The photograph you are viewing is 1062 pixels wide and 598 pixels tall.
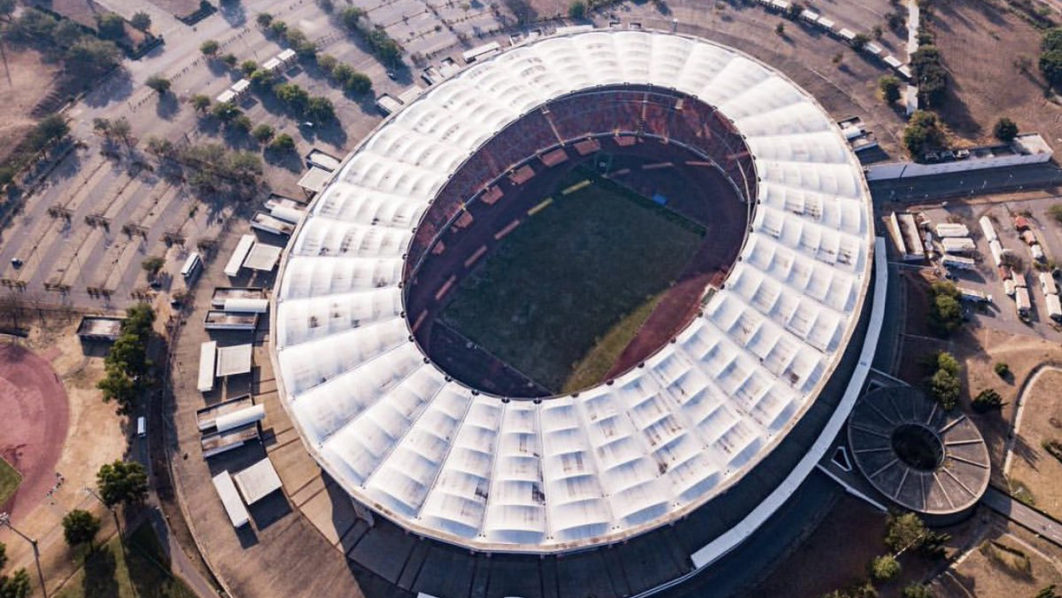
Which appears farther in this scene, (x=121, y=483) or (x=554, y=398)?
(x=554, y=398)

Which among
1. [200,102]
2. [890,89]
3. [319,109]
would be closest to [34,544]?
[200,102]

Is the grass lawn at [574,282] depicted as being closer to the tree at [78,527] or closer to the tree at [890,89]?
the tree at [78,527]

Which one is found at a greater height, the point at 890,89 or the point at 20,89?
the point at 20,89

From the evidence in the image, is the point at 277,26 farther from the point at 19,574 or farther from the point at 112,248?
the point at 19,574

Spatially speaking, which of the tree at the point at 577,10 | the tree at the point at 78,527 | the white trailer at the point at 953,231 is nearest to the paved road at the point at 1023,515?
the white trailer at the point at 953,231

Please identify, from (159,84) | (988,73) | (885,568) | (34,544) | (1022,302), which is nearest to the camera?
(885,568)

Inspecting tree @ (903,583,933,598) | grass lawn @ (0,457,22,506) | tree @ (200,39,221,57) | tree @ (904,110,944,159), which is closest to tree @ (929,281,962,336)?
tree @ (904,110,944,159)

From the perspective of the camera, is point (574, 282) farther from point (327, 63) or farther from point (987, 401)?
point (327, 63)
